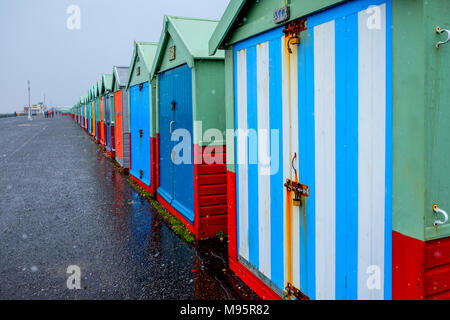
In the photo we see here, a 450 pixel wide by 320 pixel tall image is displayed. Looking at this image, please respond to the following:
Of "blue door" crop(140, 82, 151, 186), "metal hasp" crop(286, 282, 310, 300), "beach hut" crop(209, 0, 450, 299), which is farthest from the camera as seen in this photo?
"blue door" crop(140, 82, 151, 186)

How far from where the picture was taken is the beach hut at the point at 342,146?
7.64 feet

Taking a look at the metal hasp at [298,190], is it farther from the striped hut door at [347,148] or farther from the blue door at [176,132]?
the blue door at [176,132]

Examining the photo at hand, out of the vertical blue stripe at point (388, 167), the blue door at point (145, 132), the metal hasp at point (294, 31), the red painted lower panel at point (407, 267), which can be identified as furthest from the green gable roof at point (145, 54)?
the red painted lower panel at point (407, 267)

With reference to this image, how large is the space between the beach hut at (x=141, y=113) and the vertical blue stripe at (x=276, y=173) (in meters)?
5.58

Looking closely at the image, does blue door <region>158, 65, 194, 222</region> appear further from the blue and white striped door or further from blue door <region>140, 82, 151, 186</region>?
the blue and white striped door

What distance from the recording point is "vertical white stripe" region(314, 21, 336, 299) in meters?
3.04

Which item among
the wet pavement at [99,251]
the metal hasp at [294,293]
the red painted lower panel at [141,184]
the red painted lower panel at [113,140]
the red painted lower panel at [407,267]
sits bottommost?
the wet pavement at [99,251]

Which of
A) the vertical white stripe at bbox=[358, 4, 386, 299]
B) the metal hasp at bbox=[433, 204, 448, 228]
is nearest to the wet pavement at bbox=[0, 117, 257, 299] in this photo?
the vertical white stripe at bbox=[358, 4, 386, 299]

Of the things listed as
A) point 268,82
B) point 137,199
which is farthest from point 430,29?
point 137,199

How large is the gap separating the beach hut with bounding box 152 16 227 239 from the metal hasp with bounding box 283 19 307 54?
2.76 metres

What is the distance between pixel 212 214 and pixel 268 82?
2.94 m

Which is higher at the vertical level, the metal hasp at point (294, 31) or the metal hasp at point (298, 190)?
the metal hasp at point (294, 31)
